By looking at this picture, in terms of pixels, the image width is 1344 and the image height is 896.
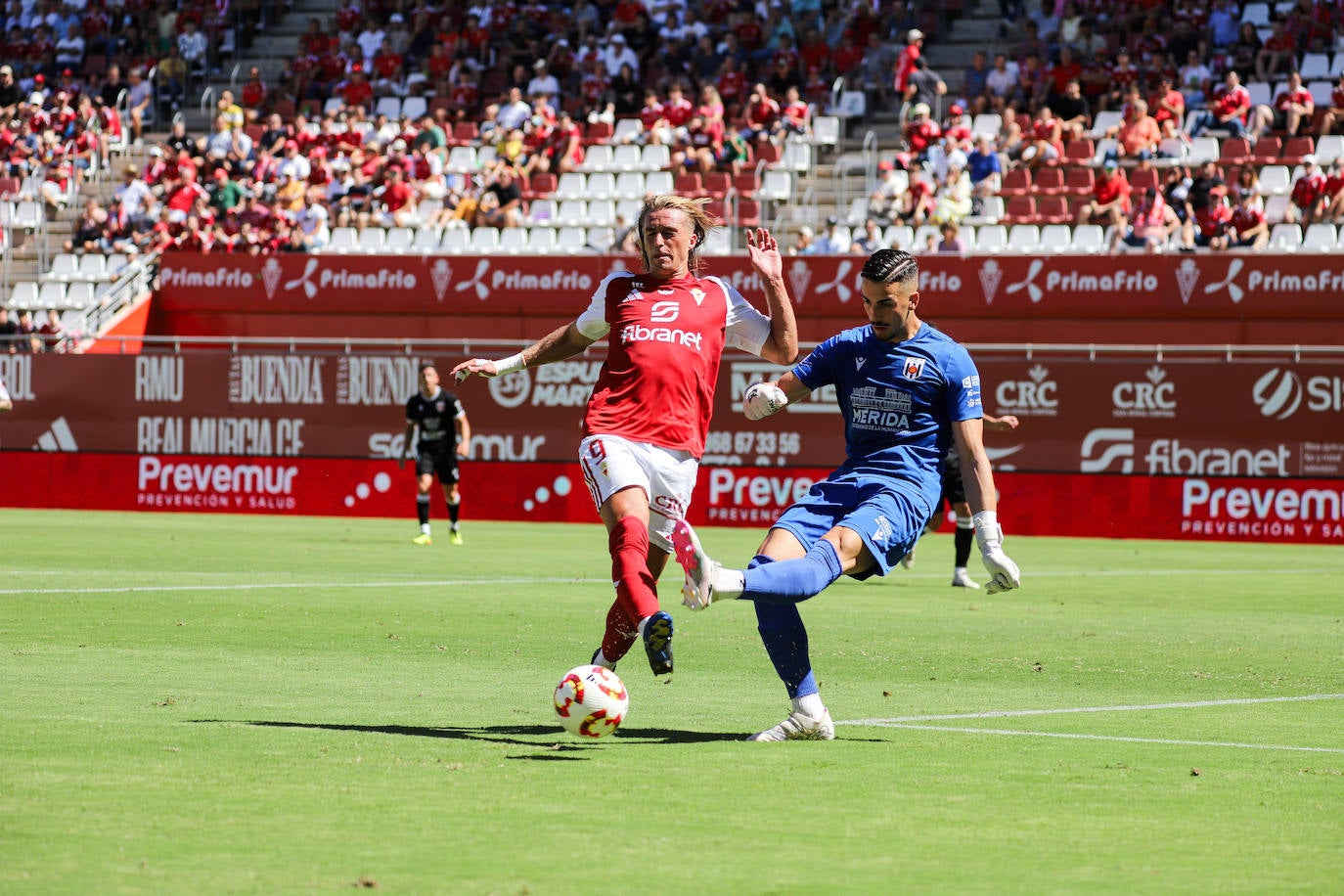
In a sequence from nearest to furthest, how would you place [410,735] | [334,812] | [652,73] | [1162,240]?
[334,812] → [410,735] → [1162,240] → [652,73]

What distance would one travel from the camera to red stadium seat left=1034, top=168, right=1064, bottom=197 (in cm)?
3216

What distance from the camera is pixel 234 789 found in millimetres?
6883

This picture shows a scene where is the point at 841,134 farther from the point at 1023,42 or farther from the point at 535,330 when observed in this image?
the point at 535,330

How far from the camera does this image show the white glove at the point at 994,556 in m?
8.29

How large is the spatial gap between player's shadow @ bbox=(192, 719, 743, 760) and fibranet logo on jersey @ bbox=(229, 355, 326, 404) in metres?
24.4

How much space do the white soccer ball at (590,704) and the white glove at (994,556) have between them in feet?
5.12

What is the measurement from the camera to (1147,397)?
95.5 feet

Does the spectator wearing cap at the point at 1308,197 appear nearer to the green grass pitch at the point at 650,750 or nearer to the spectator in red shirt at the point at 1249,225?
the spectator in red shirt at the point at 1249,225

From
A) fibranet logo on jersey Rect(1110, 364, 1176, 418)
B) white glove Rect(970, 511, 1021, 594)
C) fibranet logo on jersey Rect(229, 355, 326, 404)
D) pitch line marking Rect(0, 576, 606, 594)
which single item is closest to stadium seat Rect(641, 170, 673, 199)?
fibranet logo on jersey Rect(229, 355, 326, 404)

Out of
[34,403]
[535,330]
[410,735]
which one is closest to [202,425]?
[34,403]

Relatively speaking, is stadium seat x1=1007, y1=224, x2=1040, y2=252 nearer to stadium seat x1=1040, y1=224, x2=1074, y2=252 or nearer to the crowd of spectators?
stadium seat x1=1040, y1=224, x2=1074, y2=252

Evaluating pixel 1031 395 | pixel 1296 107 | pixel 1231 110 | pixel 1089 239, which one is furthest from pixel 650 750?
pixel 1231 110

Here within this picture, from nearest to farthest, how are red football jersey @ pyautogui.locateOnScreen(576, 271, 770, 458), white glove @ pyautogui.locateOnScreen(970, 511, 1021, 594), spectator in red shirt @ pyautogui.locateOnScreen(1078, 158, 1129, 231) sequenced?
white glove @ pyautogui.locateOnScreen(970, 511, 1021, 594) < red football jersey @ pyautogui.locateOnScreen(576, 271, 770, 458) < spectator in red shirt @ pyautogui.locateOnScreen(1078, 158, 1129, 231)

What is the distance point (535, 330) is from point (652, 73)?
21.3ft
